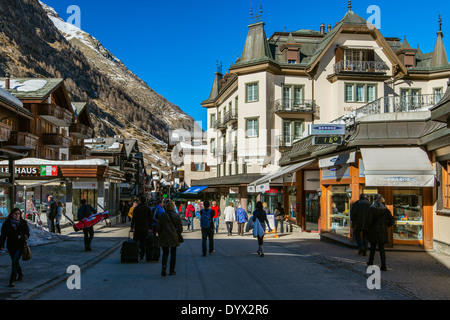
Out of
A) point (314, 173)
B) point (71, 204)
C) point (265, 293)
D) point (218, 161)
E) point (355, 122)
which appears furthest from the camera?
point (218, 161)

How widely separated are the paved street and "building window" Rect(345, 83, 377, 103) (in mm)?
23608

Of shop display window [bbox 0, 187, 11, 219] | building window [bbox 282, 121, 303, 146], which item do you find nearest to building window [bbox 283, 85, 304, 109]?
building window [bbox 282, 121, 303, 146]

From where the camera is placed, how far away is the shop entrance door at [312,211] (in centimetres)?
2306

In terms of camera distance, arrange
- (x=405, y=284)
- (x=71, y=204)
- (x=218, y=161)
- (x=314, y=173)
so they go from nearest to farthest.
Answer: (x=405, y=284) < (x=314, y=173) < (x=71, y=204) < (x=218, y=161)

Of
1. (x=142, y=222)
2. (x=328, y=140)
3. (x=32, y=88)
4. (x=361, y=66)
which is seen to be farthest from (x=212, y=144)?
(x=142, y=222)

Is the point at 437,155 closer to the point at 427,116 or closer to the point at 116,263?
the point at 427,116

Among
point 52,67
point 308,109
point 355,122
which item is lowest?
point 355,122

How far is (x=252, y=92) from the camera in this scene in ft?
123

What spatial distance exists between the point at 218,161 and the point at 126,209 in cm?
1531

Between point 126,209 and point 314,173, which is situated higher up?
point 314,173

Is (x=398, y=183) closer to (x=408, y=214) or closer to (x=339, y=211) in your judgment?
(x=408, y=214)

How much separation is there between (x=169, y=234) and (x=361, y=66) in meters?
30.5

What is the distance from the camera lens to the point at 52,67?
7047 inches

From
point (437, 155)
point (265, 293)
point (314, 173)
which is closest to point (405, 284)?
point (265, 293)
